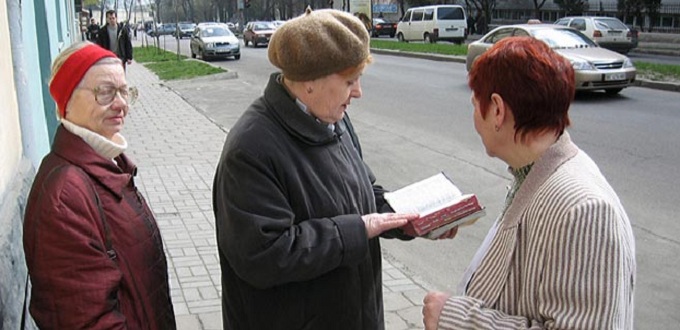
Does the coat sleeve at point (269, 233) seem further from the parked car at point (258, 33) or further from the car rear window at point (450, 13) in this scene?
the parked car at point (258, 33)

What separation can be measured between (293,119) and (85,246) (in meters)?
0.72

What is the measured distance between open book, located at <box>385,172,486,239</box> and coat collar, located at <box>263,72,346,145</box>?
354 millimetres

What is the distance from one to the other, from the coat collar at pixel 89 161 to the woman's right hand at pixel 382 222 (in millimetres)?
769

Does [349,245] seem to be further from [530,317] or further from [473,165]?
[473,165]

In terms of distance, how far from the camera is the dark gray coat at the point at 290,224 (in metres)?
2.04

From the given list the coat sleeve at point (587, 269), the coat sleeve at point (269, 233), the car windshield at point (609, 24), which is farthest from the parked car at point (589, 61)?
the car windshield at point (609, 24)

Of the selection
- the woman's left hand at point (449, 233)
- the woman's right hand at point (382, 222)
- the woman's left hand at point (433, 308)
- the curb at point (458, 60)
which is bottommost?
the curb at point (458, 60)

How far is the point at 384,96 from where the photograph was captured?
15070mm

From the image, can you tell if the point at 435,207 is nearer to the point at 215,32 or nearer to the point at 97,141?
the point at 97,141

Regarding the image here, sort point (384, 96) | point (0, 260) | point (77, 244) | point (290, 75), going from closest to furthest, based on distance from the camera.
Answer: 1. point (77, 244)
2. point (290, 75)
3. point (0, 260)
4. point (384, 96)

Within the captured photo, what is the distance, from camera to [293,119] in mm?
2164

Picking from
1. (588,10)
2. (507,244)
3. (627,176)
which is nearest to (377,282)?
(507,244)

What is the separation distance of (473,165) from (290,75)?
6.33 meters

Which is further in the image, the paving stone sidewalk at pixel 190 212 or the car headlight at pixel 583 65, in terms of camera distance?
the car headlight at pixel 583 65
